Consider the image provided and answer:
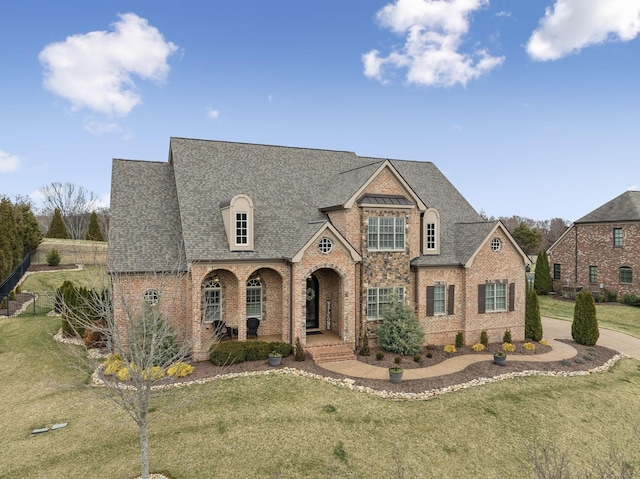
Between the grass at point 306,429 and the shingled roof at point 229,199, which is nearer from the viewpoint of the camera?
the grass at point 306,429

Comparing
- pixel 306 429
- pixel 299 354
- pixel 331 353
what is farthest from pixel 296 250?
pixel 306 429

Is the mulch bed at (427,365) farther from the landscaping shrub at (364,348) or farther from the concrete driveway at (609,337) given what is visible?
the concrete driveway at (609,337)

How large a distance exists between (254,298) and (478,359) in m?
12.1

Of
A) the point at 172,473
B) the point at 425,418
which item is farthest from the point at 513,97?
the point at 172,473

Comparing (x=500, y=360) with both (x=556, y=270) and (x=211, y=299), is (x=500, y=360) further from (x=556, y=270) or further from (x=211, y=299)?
(x=556, y=270)

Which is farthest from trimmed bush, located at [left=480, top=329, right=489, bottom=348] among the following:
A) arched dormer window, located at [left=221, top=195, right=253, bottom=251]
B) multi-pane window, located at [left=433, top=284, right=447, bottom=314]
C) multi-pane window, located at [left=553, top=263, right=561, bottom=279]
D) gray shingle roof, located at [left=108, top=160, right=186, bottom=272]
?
multi-pane window, located at [left=553, top=263, right=561, bottom=279]

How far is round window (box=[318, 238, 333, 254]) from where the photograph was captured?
19356 millimetres

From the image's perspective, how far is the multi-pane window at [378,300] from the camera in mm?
21000

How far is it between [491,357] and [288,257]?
11819 millimetres

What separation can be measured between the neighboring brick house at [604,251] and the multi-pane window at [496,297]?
76.2 feet

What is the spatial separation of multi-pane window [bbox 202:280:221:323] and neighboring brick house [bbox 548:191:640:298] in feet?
125

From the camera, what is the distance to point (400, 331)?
65.1 ft

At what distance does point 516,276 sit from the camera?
920 inches

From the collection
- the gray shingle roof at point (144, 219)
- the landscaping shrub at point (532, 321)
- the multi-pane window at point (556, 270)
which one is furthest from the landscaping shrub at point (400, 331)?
the multi-pane window at point (556, 270)
